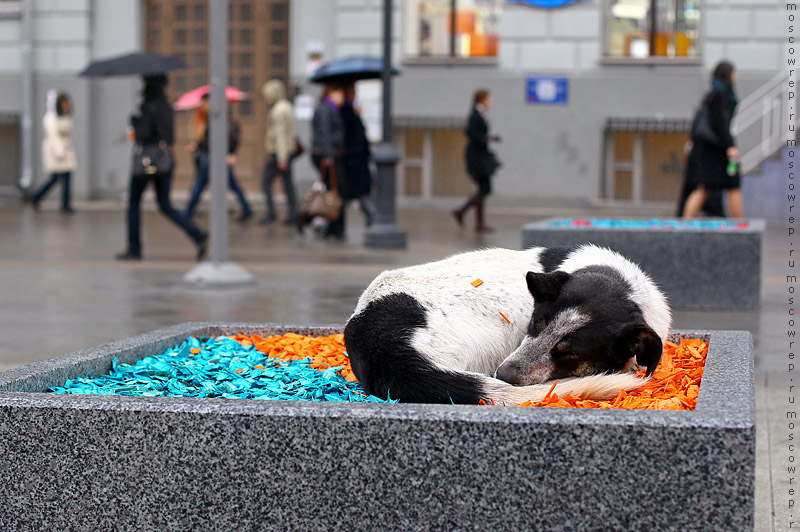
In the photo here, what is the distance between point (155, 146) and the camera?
41.8 feet

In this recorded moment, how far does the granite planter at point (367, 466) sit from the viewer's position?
114 inches

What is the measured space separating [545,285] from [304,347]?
150 cm

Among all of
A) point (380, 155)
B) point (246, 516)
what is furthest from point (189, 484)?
point (380, 155)

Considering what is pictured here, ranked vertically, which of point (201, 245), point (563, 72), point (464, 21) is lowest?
point (201, 245)

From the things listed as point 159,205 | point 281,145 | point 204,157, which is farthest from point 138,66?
point 281,145

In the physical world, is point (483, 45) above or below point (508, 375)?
above

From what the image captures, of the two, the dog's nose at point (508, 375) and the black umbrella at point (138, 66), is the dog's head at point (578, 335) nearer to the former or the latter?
the dog's nose at point (508, 375)

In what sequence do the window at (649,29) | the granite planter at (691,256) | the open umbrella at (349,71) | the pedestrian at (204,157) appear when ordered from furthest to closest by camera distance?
the window at (649,29) < the pedestrian at (204,157) < the open umbrella at (349,71) < the granite planter at (691,256)

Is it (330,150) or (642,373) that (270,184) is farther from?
(642,373)

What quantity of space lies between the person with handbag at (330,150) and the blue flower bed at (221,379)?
428 inches

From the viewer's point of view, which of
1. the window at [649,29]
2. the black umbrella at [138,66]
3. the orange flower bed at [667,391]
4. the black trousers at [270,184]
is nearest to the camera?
the orange flower bed at [667,391]

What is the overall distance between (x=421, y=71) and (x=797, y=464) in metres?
18.7

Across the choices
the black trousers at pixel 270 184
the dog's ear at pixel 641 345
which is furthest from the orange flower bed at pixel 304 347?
the black trousers at pixel 270 184

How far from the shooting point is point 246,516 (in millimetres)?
3119
